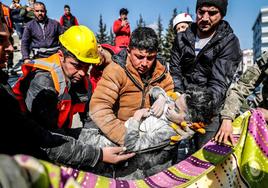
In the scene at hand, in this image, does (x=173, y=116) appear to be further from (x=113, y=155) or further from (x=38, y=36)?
(x=38, y=36)

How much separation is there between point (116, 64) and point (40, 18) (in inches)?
196

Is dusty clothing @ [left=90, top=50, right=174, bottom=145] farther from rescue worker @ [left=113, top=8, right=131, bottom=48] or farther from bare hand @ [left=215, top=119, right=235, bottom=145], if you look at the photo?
rescue worker @ [left=113, top=8, right=131, bottom=48]

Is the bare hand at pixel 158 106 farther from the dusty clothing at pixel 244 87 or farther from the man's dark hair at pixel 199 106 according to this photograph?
the dusty clothing at pixel 244 87

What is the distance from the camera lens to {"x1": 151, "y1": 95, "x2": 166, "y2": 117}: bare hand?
2811 millimetres

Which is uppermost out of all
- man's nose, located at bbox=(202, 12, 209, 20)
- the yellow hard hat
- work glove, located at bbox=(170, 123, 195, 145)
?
man's nose, located at bbox=(202, 12, 209, 20)

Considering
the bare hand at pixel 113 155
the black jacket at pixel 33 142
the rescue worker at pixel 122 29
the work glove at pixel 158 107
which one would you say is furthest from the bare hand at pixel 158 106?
the rescue worker at pixel 122 29

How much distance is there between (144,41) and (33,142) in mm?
1249

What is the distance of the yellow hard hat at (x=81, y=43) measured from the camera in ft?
10.2

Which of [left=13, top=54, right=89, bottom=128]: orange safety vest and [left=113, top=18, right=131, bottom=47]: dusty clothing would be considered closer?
[left=13, top=54, right=89, bottom=128]: orange safety vest

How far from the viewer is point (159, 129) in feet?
9.16

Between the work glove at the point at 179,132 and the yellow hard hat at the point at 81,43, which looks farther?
the yellow hard hat at the point at 81,43

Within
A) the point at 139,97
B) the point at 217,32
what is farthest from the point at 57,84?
the point at 217,32

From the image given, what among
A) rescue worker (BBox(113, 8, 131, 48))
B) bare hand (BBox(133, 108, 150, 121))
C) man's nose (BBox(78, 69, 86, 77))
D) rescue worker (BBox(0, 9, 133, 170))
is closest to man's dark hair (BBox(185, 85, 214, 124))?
bare hand (BBox(133, 108, 150, 121))

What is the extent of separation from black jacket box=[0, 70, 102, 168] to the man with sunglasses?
1165 millimetres
